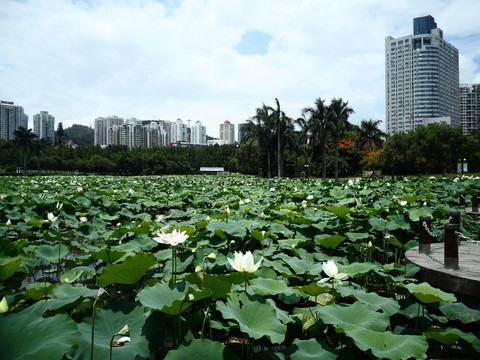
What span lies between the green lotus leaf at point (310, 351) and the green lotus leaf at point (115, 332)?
517mm

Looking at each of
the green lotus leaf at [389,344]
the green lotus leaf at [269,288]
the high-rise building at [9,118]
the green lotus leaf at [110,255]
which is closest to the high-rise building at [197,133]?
the high-rise building at [9,118]

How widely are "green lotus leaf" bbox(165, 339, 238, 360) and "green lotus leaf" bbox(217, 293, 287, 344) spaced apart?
0.45ft

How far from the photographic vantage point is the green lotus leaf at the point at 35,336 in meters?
0.80

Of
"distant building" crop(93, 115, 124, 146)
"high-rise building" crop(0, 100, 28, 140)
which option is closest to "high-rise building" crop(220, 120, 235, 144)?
"distant building" crop(93, 115, 124, 146)

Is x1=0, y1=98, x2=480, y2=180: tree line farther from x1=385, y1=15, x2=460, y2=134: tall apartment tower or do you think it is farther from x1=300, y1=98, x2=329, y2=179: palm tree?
x1=385, y1=15, x2=460, y2=134: tall apartment tower

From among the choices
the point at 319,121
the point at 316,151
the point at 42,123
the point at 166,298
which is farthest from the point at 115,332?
the point at 42,123

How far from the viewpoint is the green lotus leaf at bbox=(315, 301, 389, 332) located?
1.24 meters

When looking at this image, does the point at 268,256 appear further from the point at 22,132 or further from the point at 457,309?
the point at 22,132

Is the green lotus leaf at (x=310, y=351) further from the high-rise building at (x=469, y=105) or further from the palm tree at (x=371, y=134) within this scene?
the high-rise building at (x=469, y=105)

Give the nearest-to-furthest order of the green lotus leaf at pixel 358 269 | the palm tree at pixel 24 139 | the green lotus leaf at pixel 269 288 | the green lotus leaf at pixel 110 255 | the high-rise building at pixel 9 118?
the green lotus leaf at pixel 269 288 → the green lotus leaf at pixel 358 269 → the green lotus leaf at pixel 110 255 → the palm tree at pixel 24 139 → the high-rise building at pixel 9 118

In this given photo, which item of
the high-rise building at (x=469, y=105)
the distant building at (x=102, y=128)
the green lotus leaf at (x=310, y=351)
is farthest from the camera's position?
the distant building at (x=102, y=128)

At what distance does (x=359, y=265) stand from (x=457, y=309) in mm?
500

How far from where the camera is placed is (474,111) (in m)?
73.5

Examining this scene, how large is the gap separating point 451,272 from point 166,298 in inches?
67.9
